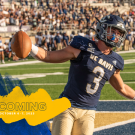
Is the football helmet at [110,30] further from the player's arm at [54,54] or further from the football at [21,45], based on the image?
the football at [21,45]

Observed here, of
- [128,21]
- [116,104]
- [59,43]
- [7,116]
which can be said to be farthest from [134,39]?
[7,116]

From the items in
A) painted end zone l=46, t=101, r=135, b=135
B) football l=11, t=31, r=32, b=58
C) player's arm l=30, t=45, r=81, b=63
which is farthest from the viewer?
painted end zone l=46, t=101, r=135, b=135

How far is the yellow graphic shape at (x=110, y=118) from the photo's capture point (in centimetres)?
472

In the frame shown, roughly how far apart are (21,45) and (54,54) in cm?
41

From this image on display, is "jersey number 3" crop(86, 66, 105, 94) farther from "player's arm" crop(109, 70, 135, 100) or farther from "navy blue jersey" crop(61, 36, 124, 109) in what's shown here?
"player's arm" crop(109, 70, 135, 100)

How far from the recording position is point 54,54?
2752 millimetres

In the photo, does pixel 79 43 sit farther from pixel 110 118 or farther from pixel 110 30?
pixel 110 118

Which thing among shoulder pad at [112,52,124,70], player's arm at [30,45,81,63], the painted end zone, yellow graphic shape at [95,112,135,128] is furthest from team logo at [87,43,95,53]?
yellow graphic shape at [95,112,135,128]

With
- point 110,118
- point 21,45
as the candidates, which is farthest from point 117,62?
point 110,118

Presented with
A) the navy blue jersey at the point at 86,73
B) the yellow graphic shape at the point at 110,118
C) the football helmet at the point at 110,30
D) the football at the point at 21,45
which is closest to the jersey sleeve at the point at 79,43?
the navy blue jersey at the point at 86,73

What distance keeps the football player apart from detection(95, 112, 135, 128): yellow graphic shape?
1.75 meters

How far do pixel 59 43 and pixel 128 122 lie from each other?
14.9m

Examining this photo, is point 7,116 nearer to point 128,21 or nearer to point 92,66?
point 92,66

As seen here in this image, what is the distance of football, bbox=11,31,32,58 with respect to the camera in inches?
97.1
